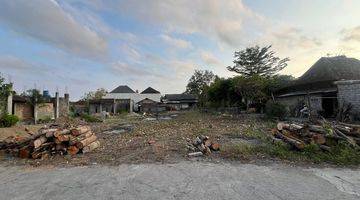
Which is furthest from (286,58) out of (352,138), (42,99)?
(352,138)

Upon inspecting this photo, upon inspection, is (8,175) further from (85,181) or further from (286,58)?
(286,58)

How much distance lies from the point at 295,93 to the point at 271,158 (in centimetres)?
1922

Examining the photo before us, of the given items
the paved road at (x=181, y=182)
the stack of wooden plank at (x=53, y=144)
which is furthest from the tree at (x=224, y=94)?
the paved road at (x=181, y=182)

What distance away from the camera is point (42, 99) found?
27.1 meters

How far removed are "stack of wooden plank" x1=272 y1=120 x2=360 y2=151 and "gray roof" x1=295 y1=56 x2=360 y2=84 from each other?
15237mm

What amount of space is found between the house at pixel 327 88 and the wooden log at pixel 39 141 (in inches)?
616

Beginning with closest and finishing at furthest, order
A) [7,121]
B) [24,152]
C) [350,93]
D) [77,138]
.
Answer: [24,152] → [77,138] → [7,121] → [350,93]

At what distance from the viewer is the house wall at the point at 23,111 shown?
25.8m

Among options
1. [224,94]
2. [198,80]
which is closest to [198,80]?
[198,80]

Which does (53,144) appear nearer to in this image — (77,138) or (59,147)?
(59,147)

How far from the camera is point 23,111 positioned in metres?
26.7

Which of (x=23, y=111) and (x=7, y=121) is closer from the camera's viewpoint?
(x=7, y=121)

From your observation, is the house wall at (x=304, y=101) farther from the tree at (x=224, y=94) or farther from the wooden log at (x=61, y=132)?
the wooden log at (x=61, y=132)

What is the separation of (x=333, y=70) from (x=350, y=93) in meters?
7.25
